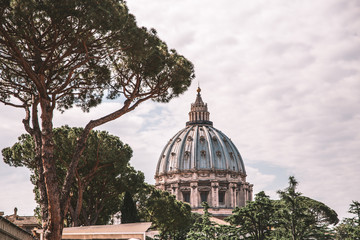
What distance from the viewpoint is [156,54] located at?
14.9 meters

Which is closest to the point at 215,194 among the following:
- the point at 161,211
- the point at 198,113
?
the point at 198,113

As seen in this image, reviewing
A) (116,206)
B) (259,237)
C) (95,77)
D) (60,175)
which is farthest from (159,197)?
(95,77)

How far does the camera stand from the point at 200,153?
8806 cm

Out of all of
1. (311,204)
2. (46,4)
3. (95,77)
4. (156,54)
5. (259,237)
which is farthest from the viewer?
(311,204)

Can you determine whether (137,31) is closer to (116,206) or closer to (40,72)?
(40,72)

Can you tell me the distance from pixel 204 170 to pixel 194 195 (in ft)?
17.4

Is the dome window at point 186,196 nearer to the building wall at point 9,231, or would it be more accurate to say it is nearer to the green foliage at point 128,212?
the green foliage at point 128,212

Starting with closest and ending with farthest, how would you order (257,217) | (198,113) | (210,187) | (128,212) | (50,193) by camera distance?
(50,193) < (128,212) < (257,217) < (210,187) < (198,113)

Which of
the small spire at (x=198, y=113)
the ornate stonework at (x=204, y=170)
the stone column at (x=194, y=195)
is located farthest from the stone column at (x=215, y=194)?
the small spire at (x=198, y=113)

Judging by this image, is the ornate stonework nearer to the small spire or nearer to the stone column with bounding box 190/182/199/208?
the stone column with bounding box 190/182/199/208

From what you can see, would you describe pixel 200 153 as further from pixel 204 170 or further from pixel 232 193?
pixel 232 193

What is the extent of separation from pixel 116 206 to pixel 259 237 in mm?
9888

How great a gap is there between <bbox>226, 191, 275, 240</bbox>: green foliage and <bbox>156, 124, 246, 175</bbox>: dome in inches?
2075

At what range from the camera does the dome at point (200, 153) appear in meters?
86.9
